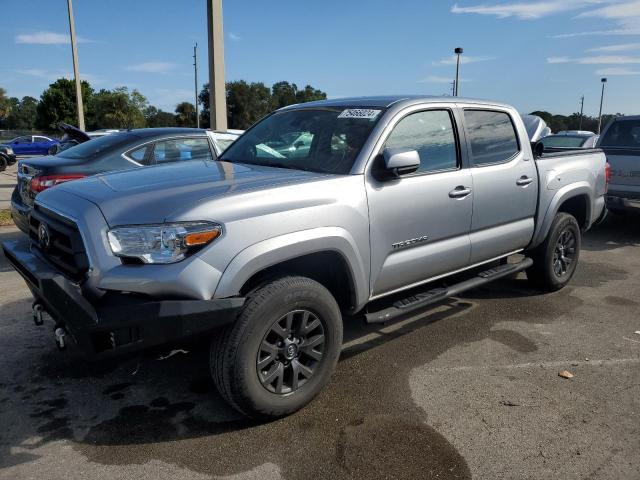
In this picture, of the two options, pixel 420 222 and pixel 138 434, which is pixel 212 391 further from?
pixel 420 222

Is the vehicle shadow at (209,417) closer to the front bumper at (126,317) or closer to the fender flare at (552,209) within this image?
the front bumper at (126,317)

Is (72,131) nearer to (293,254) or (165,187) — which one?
(165,187)

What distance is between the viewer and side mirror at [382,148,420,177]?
3.30 metres

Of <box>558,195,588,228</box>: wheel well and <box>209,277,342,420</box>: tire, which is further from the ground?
<box>558,195,588,228</box>: wheel well

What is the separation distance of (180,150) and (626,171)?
674 cm

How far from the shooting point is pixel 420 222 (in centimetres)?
368

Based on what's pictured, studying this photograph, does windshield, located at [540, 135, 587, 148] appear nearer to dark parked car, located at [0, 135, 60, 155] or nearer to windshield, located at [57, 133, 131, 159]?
windshield, located at [57, 133, 131, 159]

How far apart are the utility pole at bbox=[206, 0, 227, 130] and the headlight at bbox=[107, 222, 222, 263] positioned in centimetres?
927

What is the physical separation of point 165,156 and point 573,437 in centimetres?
533

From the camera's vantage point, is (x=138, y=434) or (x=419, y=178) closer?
(x=138, y=434)

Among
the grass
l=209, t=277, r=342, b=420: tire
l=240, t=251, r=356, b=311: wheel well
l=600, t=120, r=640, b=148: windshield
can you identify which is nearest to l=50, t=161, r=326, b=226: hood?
l=240, t=251, r=356, b=311: wheel well

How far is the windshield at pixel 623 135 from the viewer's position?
880 centimetres

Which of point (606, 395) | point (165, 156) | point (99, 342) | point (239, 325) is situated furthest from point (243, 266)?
point (165, 156)

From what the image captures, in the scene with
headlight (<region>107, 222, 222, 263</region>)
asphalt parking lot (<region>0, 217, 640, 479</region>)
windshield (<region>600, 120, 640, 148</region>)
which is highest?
windshield (<region>600, 120, 640, 148</region>)
